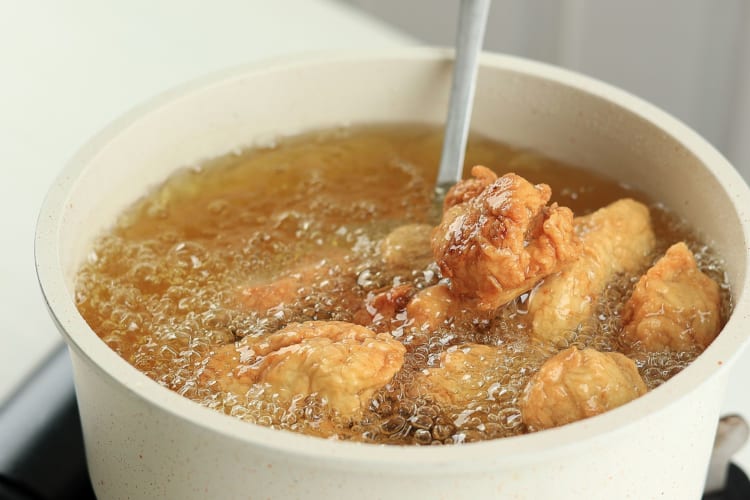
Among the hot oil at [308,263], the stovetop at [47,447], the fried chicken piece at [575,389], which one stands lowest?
the stovetop at [47,447]

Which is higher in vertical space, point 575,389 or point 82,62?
point 575,389

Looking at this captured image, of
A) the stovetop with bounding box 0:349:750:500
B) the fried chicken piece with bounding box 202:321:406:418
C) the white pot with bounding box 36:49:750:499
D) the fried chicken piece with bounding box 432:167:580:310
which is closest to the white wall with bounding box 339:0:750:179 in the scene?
the white pot with bounding box 36:49:750:499

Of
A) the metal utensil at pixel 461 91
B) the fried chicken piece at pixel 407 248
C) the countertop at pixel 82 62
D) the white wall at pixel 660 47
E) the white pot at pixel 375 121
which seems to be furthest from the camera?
the white wall at pixel 660 47

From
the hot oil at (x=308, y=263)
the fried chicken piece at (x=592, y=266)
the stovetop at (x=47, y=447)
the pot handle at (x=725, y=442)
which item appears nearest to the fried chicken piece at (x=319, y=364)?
the hot oil at (x=308, y=263)

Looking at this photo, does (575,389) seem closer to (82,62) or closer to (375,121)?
(375,121)

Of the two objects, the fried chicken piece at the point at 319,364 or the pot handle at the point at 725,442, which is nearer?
the fried chicken piece at the point at 319,364

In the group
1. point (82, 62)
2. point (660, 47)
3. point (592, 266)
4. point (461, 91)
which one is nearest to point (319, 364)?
point (592, 266)

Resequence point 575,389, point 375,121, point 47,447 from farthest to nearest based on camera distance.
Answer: point 375,121, point 47,447, point 575,389

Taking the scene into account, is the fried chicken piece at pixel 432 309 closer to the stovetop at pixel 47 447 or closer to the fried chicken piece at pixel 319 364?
the fried chicken piece at pixel 319 364
